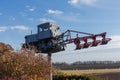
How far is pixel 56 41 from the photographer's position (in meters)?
35.1

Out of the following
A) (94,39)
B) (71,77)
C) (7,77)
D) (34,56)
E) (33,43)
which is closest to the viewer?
(7,77)

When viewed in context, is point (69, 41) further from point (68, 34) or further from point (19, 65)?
point (19, 65)

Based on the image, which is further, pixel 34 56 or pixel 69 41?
pixel 69 41

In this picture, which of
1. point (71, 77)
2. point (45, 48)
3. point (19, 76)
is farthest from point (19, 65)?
point (71, 77)

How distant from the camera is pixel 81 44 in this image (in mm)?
34531

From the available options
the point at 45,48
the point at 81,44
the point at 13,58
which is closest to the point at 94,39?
the point at 81,44

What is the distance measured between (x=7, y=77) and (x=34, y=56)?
128 inches

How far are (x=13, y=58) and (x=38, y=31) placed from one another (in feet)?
22.5

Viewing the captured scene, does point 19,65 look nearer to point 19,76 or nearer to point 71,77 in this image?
point 19,76

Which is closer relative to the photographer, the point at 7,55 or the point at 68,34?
the point at 7,55

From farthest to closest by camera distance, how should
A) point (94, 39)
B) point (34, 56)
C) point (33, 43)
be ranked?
point (33, 43)
point (94, 39)
point (34, 56)

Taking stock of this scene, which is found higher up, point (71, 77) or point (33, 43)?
point (33, 43)

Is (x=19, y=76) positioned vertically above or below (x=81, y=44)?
below

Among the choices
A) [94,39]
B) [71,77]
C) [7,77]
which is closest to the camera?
[7,77]
